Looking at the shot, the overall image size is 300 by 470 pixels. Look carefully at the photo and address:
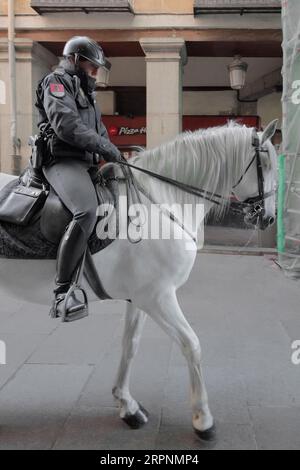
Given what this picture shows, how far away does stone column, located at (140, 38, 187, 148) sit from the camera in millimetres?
11242

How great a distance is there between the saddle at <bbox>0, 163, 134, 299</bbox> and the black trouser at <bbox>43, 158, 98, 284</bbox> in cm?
8

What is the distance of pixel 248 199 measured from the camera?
3236mm

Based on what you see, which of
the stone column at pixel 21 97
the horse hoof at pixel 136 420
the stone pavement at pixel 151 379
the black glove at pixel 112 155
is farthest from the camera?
the stone column at pixel 21 97

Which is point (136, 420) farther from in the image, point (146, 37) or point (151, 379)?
point (146, 37)

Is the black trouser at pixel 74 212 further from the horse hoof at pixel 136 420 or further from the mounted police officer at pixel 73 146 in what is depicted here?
the horse hoof at pixel 136 420

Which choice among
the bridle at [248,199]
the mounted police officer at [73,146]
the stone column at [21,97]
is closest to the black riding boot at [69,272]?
the mounted police officer at [73,146]

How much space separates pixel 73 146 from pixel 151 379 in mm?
2144

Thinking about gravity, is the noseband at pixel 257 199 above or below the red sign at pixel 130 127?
below

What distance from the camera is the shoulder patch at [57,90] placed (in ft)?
9.84

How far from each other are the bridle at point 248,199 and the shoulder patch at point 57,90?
57cm

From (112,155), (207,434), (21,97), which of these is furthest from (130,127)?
(207,434)

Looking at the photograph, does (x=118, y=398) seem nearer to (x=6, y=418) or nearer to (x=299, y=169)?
(x=6, y=418)

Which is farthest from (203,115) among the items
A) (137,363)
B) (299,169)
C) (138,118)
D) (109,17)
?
(137,363)

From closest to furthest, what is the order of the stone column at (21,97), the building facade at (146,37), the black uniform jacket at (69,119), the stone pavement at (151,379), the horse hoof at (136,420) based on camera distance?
the black uniform jacket at (69,119) < the stone pavement at (151,379) < the horse hoof at (136,420) < the building facade at (146,37) < the stone column at (21,97)
